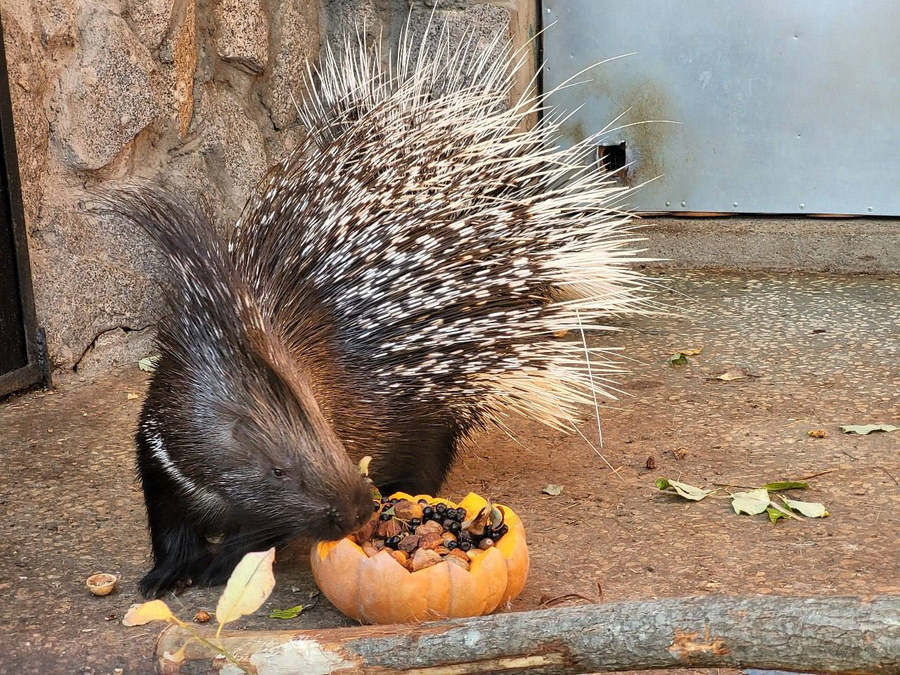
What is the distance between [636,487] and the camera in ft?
8.28

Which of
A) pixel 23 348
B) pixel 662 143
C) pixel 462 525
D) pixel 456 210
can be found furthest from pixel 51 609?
pixel 662 143

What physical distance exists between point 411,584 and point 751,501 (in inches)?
38.3

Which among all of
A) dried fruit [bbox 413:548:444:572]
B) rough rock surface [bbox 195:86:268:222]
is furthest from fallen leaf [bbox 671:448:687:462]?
rough rock surface [bbox 195:86:268:222]

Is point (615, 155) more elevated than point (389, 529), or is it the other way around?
point (615, 155)

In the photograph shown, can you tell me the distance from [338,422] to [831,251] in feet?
9.97

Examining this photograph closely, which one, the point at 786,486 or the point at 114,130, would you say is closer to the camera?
the point at 786,486

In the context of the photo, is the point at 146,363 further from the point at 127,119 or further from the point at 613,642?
the point at 613,642

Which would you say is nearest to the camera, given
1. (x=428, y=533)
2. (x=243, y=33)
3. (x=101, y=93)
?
(x=428, y=533)

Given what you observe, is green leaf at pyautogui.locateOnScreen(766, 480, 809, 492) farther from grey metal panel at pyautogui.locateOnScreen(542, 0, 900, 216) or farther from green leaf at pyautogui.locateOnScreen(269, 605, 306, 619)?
grey metal panel at pyautogui.locateOnScreen(542, 0, 900, 216)

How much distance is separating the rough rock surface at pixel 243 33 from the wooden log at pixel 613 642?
2751 mm

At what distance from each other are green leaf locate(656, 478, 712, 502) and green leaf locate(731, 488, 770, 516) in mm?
75

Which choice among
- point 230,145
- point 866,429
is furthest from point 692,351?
point 230,145

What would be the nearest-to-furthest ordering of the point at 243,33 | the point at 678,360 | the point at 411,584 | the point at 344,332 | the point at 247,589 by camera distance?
the point at 247,589 < the point at 411,584 < the point at 344,332 < the point at 678,360 < the point at 243,33

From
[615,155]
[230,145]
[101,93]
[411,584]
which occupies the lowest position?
[411,584]
